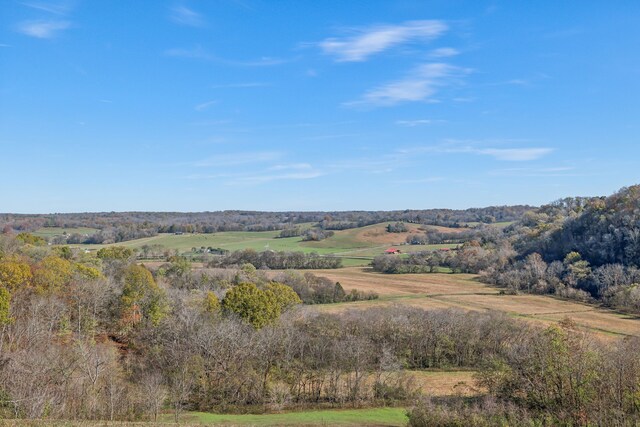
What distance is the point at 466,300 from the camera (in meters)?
73.2

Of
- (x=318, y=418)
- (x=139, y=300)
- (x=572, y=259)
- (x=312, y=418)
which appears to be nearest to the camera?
(x=312, y=418)

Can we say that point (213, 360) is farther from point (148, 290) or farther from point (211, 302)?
point (148, 290)

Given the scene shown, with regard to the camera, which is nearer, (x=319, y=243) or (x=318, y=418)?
(x=318, y=418)

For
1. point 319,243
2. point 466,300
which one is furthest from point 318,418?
point 319,243

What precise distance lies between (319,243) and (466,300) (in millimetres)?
64833

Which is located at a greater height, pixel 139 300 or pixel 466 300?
pixel 139 300

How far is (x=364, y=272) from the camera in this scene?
99.8m

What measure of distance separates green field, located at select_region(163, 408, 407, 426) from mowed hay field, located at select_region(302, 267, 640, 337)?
77.5ft

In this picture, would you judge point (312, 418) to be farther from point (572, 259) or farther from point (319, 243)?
point (319, 243)

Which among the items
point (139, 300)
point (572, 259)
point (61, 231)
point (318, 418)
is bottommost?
point (318, 418)

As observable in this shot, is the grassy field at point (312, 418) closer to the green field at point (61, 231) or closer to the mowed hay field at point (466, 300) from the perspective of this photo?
the mowed hay field at point (466, 300)

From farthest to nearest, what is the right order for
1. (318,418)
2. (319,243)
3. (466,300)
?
(319,243), (466,300), (318,418)

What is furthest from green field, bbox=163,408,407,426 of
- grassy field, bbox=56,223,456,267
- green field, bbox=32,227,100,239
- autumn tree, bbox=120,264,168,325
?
green field, bbox=32,227,100,239

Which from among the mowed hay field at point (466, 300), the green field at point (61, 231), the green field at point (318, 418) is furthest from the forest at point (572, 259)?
the green field at point (61, 231)
